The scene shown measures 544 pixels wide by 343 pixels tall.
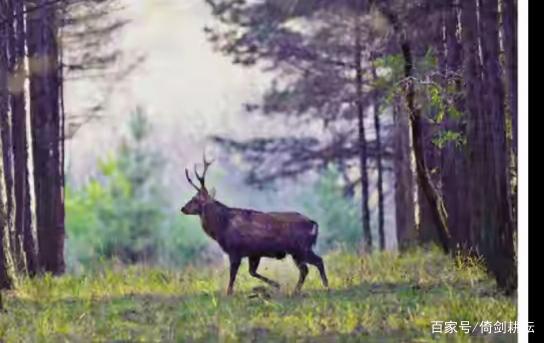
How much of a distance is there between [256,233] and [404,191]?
0.56m

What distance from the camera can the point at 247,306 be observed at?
166 inches

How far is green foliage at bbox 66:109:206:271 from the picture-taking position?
4.20 m

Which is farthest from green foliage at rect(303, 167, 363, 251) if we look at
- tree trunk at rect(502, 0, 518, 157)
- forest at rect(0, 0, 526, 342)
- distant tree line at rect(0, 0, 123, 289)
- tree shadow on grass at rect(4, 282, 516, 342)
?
distant tree line at rect(0, 0, 123, 289)

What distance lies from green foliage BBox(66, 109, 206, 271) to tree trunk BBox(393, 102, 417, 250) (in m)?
0.72

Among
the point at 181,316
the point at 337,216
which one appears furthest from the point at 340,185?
the point at 181,316

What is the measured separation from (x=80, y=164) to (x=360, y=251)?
1.03m

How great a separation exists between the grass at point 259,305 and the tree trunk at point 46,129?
12 centimetres

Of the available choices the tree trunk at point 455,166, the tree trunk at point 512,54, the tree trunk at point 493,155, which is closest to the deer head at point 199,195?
the tree trunk at point 455,166

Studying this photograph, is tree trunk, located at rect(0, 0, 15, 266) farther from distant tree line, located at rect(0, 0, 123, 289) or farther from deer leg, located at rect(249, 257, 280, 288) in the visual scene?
deer leg, located at rect(249, 257, 280, 288)

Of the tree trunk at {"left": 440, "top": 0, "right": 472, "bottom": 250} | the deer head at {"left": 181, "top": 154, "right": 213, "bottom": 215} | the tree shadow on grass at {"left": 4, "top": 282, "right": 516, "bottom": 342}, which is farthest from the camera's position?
the tree trunk at {"left": 440, "top": 0, "right": 472, "bottom": 250}

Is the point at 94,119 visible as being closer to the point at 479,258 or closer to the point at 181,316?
the point at 181,316

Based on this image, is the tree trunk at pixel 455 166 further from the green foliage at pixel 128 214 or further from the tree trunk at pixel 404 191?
the green foliage at pixel 128 214

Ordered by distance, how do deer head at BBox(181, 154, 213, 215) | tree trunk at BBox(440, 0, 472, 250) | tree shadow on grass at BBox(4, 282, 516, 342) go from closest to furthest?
tree shadow on grass at BBox(4, 282, 516, 342), deer head at BBox(181, 154, 213, 215), tree trunk at BBox(440, 0, 472, 250)

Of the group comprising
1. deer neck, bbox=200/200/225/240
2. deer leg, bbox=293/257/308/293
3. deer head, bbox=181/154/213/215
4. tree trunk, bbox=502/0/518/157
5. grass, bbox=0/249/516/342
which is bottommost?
grass, bbox=0/249/516/342
